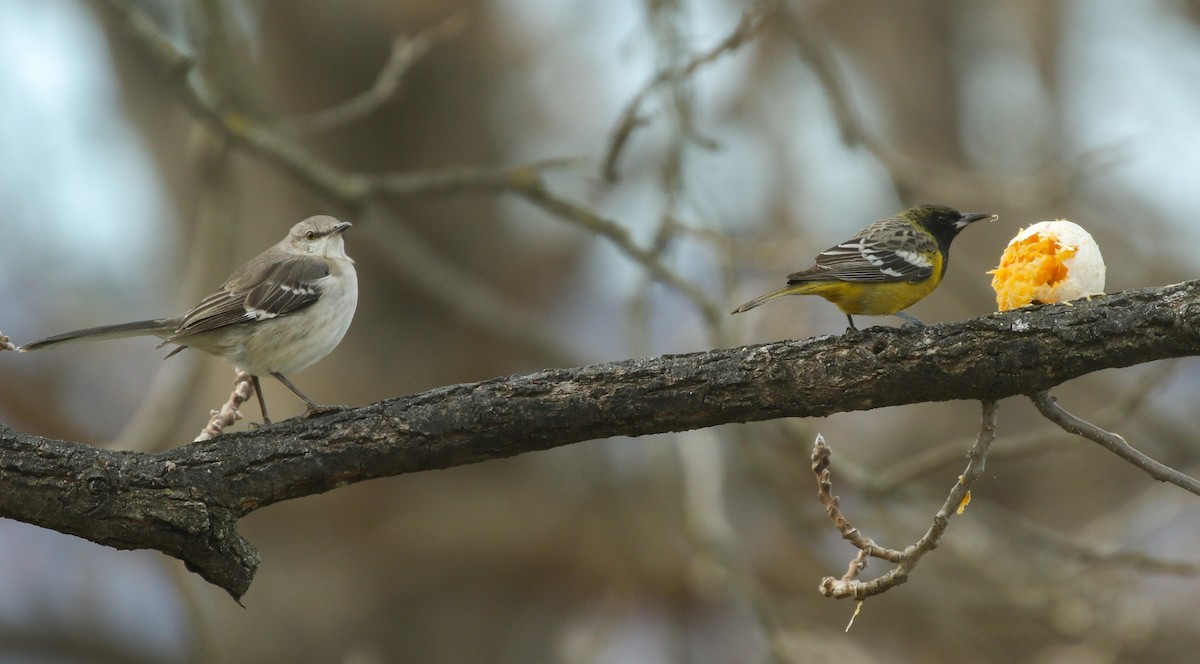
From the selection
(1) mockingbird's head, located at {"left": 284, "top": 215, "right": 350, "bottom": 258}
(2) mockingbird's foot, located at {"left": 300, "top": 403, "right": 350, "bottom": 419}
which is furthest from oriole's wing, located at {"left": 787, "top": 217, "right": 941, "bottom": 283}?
(1) mockingbird's head, located at {"left": 284, "top": 215, "right": 350, "bottom": 258}

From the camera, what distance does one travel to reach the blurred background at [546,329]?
7.61 m

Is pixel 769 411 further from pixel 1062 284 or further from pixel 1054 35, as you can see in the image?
pixel 1054 35

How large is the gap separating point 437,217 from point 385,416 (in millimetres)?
7011

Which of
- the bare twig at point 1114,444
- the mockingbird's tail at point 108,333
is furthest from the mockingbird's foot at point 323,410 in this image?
the bare twig at point 1114,444

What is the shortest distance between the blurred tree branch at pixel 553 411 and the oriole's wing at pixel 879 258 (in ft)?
3.82

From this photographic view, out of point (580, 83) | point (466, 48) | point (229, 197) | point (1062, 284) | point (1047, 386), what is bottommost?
point (1047, 386)

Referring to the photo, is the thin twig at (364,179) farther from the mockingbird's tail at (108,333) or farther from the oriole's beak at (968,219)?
the mockingbird's tail at (108,333)

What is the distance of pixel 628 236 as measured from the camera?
6.86 meters

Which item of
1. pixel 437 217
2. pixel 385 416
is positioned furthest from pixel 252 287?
pixel 437 217

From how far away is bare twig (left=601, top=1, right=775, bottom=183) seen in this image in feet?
20.3

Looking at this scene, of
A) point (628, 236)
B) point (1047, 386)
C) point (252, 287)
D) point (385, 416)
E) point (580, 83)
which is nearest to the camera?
point (1047, 386)

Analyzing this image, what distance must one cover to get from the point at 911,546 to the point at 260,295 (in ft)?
10.9

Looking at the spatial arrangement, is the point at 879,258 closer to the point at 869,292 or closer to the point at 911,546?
the point at 869,292

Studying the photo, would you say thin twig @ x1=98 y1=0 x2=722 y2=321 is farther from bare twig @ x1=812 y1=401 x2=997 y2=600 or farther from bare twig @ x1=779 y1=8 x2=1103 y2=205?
bare twig @ x1=812 y1=401 x2=997 y2=600
